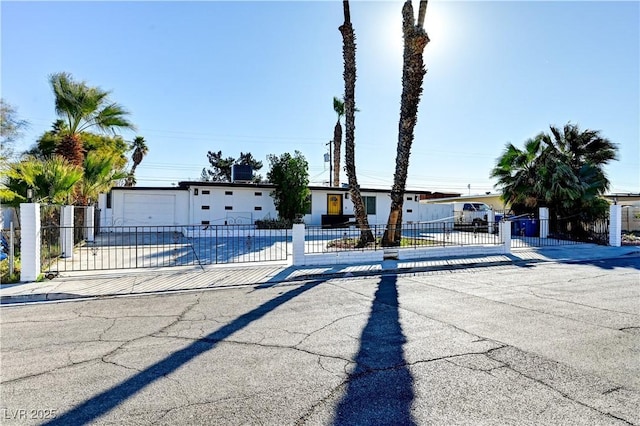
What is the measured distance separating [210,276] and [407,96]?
9083 millimetres

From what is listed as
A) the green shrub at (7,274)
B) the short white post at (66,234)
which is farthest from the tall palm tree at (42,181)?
the green shrub at (7,274)

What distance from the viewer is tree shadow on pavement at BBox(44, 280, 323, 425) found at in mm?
3178

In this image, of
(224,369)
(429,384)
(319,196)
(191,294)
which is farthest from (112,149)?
(429,384)

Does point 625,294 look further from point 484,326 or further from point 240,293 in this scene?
point 240,293

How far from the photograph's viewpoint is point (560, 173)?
18469 mm

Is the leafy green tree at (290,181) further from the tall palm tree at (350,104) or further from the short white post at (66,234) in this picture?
the short white post at (66,234)

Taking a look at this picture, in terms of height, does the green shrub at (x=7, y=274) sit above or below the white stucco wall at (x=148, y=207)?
below

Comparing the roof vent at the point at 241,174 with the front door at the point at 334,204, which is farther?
the roof vent at the point at 241,174

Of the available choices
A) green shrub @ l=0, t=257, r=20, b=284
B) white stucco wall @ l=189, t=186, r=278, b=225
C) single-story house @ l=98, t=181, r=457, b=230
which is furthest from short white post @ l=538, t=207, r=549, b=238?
green shrub @ l=0, t=257, r=20, b=284

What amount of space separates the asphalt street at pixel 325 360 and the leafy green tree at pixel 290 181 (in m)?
14.3

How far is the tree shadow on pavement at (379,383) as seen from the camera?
315 cm

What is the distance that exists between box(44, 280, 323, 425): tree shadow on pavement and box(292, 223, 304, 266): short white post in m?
5.00

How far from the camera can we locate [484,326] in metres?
5.60

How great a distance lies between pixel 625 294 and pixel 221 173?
53.2 m
